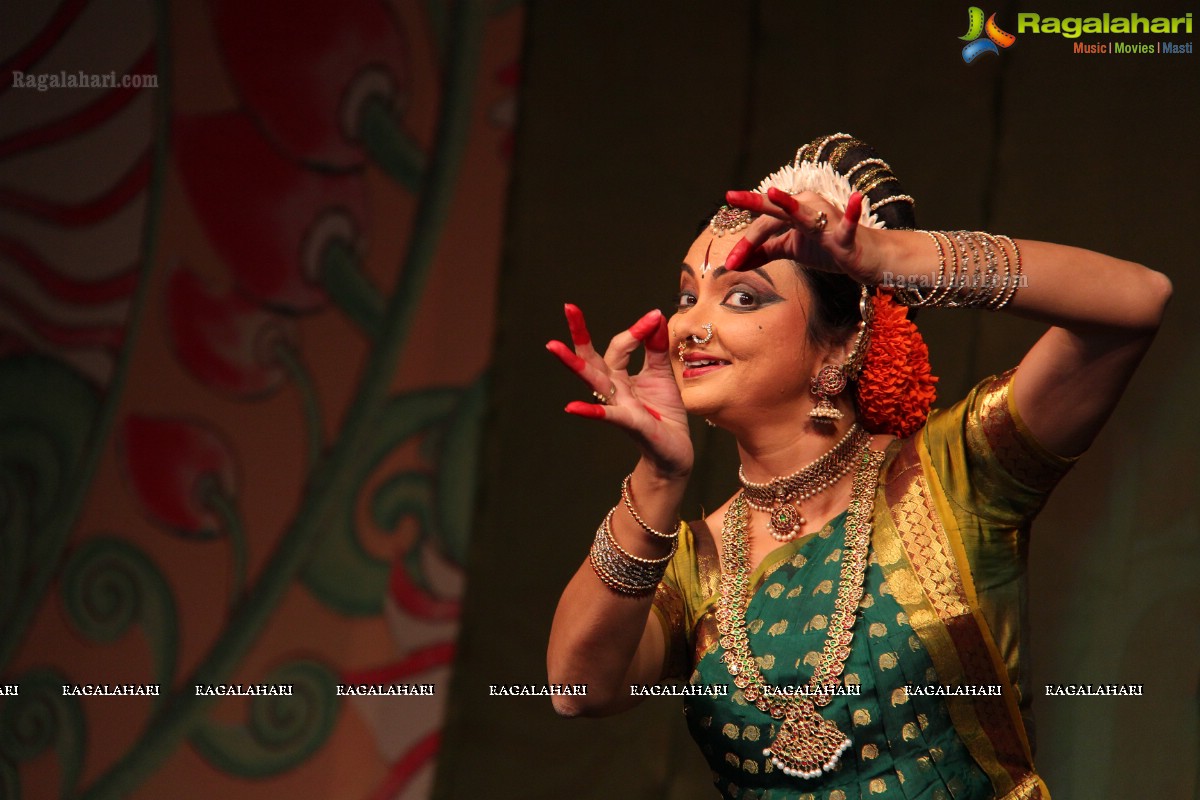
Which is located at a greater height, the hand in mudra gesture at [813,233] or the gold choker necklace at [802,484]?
the hand in mudra gesture at [813,233]

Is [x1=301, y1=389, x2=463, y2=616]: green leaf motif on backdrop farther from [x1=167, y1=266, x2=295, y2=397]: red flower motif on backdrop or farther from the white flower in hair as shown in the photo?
the white flower in hair

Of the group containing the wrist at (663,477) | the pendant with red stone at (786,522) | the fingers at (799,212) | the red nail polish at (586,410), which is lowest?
the pendant with red stone at (786,522)

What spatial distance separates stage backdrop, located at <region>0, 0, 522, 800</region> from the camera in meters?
2.50

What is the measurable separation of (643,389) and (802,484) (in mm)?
297

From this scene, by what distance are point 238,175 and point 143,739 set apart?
1.07 meters

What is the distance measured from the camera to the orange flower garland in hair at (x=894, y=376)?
1716 mm

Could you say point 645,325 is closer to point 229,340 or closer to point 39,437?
point 229,340

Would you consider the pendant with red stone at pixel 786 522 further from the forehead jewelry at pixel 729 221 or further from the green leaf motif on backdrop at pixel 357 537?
the green leaf motif on backdrop at pixel 357 537

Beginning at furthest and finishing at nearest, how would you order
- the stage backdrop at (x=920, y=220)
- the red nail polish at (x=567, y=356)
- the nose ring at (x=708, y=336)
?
the stage backdrop at (x=920, y=220) → the nose ring at (x=708, y=336) → the red nail polish at (x=567, y=356)

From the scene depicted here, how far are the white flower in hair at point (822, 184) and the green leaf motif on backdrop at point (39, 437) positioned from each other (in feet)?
4.89

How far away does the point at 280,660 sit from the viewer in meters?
2.50

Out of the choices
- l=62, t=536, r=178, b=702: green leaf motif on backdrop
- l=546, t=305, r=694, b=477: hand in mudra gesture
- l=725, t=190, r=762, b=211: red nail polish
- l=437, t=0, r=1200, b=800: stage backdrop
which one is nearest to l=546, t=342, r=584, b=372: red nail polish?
l=546, t=305, r=694, b=477: hand in mudra gesture

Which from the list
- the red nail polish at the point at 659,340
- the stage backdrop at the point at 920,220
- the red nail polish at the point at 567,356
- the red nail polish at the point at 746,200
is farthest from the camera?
the stage backdrop at the point at 920,220

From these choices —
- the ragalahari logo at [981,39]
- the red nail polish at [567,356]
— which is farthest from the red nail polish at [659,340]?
the ragalahari logo at [981,39]
